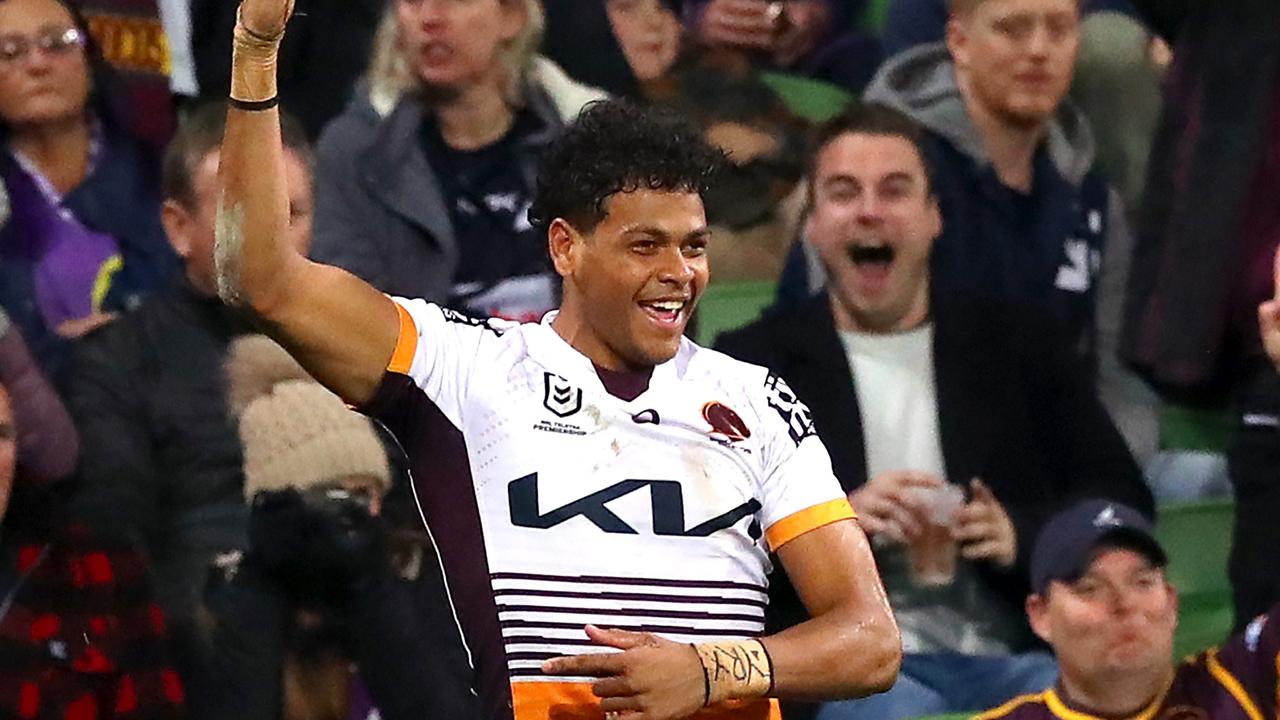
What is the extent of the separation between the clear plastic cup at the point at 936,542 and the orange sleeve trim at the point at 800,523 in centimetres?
180

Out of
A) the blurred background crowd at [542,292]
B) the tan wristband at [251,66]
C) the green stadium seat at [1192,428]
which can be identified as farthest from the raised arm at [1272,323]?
the tan wristband at [251,66]

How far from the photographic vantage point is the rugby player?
3264mm

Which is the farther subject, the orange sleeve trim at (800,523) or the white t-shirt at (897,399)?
the white t-shirt at (897,399)

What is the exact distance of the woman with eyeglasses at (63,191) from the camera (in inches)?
204

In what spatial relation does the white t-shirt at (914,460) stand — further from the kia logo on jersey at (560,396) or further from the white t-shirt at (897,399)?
the kia logo on jersey at (560,396)

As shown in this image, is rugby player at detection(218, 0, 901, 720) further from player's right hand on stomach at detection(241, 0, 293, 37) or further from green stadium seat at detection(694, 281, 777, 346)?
green stadium seat at detection(694, 281, 777, 346)

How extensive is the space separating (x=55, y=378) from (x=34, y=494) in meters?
0.29

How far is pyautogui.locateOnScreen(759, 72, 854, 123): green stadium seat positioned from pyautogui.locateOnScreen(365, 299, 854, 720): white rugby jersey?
266 cm

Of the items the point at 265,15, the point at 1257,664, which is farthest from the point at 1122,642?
the point at 265,15

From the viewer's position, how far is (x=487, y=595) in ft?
11.3

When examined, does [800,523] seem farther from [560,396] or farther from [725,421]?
[560,396]

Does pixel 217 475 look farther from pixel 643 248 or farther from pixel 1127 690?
pixel 1127 690

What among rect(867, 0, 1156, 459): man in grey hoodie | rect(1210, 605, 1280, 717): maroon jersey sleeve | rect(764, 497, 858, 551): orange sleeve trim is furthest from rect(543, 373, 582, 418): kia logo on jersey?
rect(867, 0, 1156, 459): man in grey hoodie

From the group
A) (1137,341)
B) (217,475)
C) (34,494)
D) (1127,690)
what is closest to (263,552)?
(217,475)
